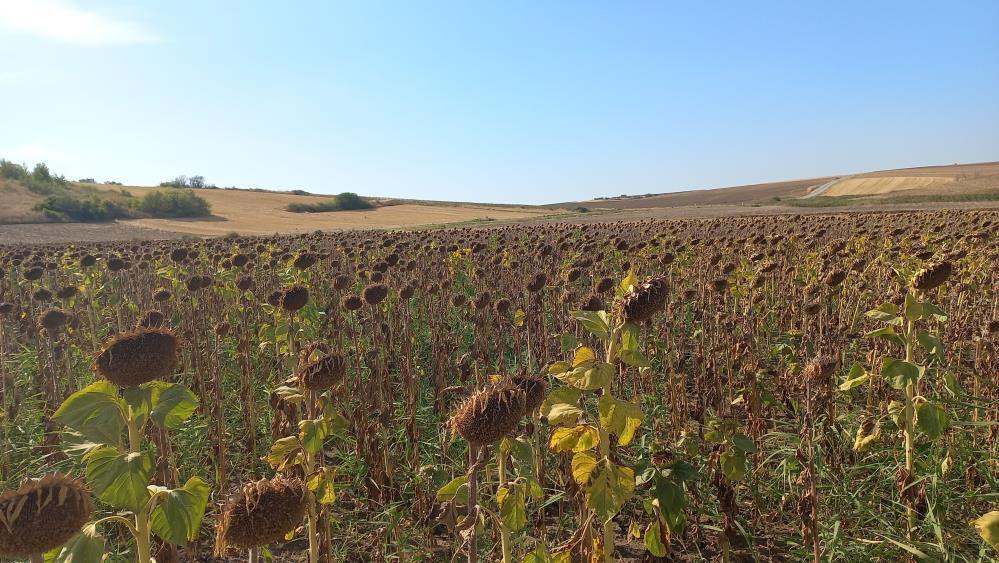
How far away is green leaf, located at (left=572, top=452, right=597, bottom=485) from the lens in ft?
6.52

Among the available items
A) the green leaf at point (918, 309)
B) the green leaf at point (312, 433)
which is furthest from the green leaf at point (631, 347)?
the green leaf at point (918, 309)

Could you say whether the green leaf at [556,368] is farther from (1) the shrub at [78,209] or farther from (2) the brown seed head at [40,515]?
(1) the shrub at [78,209]

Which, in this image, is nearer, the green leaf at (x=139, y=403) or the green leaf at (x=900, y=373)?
the green leaf at (x=139, y=403)

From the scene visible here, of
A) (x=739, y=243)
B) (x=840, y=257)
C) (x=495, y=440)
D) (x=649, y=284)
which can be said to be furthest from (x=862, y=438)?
(x=739, y=243)

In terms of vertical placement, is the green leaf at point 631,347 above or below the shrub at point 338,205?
below

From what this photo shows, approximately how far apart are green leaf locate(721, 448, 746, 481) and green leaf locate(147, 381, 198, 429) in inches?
89.1

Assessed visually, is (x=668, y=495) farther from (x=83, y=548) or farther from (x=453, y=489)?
(x=83, y=548)

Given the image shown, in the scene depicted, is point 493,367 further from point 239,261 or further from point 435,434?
point 239,261

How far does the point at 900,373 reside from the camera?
265cm

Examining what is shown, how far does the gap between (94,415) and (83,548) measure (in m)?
0.42

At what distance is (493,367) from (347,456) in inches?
76.1

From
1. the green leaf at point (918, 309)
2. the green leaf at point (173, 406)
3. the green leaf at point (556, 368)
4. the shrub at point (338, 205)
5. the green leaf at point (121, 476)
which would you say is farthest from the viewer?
the shrub at point (338, 205)

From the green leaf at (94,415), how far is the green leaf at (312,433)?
74 centimetres

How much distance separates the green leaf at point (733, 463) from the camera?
2.66 m
